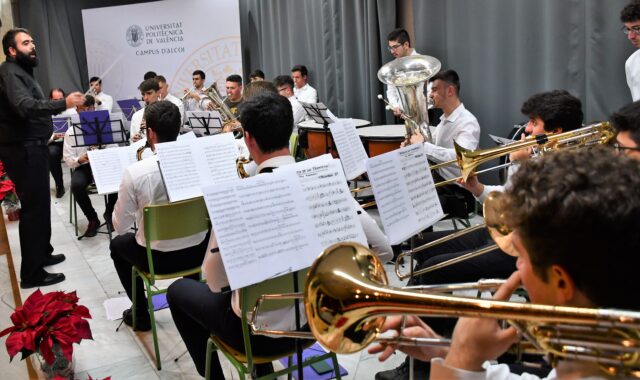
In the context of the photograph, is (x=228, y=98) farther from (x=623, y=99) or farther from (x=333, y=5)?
(x=623, y=99)

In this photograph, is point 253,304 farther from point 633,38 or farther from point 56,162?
point 56,162

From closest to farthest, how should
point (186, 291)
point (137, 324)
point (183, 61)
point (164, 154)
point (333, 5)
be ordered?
point (186, 291) < point (164, 154) < point (137, 324) < point (333, 5) < point (183, 61)

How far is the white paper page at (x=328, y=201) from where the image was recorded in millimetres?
1880

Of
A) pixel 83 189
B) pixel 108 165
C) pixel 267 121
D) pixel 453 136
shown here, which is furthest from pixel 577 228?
pixel 83 189

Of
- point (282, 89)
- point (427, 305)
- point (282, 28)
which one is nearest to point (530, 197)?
point (427, 305)

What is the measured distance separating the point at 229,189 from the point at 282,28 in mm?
8108

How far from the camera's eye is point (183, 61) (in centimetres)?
1034

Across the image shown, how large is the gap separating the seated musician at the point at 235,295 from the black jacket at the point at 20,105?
2153mm

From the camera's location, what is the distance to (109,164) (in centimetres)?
429

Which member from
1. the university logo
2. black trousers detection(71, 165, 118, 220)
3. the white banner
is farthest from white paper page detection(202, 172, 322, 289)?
the university logo

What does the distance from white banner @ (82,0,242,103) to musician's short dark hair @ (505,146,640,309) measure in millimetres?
9410

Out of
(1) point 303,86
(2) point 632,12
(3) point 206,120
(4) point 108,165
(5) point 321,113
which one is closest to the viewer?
(2) point 632,12

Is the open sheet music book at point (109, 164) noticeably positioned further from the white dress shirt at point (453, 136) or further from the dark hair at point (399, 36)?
the dark hair at point (399, 36)

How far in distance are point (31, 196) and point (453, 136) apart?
10.2ft
